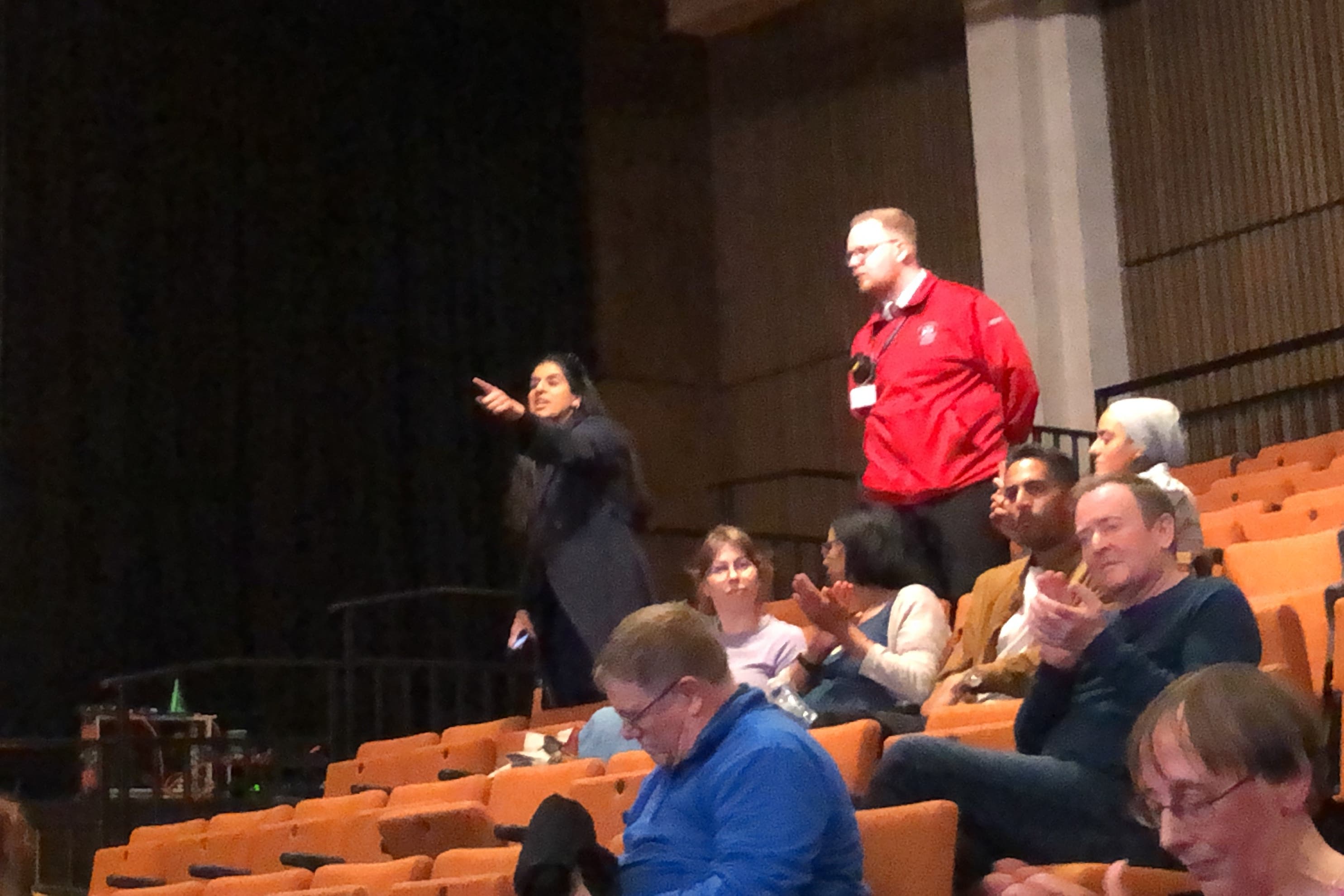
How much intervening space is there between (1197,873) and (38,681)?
21.0 feet

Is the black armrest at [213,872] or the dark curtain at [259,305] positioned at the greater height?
the dark curtain at [259,305]

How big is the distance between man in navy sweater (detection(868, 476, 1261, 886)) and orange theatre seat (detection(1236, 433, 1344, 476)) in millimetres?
3830

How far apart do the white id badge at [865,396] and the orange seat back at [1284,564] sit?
3.48 ft

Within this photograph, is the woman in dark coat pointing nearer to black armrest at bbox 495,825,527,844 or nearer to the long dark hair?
the long dark hair

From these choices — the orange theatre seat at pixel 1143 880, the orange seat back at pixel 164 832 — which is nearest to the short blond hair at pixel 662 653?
the orange theatre seat at pixel 1143 880

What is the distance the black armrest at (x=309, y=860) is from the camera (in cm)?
292

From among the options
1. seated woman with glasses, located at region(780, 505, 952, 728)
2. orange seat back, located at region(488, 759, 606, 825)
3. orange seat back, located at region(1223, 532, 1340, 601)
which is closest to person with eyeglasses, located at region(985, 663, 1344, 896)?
seated woman with glasses, located at region(780, 505, 952, 728)

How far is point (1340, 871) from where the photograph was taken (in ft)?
4.31

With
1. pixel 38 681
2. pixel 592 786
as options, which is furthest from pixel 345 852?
pixel 38 681

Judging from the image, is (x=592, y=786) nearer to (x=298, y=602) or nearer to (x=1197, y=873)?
(x=1197, y=873)

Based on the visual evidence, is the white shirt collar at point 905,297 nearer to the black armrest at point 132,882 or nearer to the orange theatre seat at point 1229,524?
the orange theatre seat at point 1229,524

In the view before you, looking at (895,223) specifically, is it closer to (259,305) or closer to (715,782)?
(715,782)

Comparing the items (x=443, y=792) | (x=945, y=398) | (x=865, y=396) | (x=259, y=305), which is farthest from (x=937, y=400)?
(x=259, y=305)

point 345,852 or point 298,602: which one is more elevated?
point 298,602
